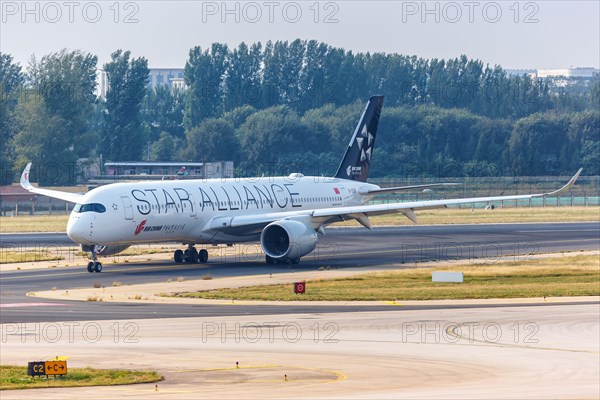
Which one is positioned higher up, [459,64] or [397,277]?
[459,64]

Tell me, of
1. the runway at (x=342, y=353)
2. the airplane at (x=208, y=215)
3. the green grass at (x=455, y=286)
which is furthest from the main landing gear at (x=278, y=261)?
the runway at (x=342, y=353)

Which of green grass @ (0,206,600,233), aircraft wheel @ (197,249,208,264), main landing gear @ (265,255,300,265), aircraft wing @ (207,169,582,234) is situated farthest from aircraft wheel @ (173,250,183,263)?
green grass @ (0,206,600,233)

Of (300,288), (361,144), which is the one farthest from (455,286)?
(361,144)

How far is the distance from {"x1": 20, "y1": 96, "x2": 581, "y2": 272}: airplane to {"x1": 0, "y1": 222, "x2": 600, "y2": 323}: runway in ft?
4.41

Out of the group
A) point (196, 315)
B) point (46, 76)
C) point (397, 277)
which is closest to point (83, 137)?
point (46, 76)

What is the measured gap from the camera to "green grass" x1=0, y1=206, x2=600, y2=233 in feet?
322

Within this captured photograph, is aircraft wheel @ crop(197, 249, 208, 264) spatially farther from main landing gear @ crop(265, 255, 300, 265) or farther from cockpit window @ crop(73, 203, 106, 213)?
cockpit window @ crop(73, 203, 106, 213)

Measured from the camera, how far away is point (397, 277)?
5650 cm

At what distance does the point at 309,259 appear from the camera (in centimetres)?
6719

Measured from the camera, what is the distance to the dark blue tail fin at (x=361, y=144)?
7656cm

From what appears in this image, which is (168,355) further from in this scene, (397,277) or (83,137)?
(83,137)

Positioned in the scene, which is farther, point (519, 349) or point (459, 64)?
point (459, 64)

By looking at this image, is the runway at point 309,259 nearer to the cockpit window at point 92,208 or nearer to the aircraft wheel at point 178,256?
the aircraft wheel at point 178,256

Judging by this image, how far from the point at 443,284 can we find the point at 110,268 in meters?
19.0
